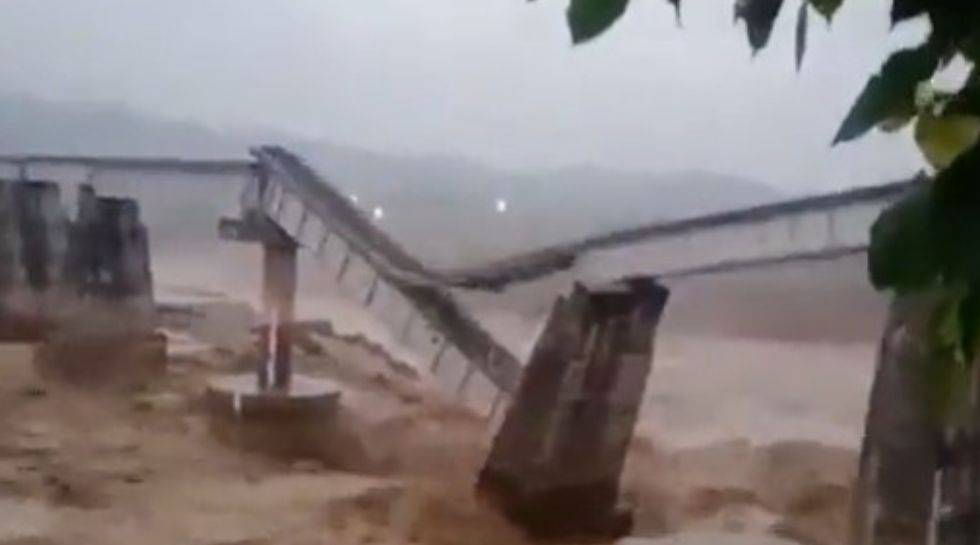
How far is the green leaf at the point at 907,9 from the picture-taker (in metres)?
0.24

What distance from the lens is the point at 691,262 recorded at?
1845 mm

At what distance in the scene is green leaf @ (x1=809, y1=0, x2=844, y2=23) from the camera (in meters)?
0.26

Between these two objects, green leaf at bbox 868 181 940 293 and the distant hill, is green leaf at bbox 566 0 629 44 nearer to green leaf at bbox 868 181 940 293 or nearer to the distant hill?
green leaf at bbox 868 181 940 293

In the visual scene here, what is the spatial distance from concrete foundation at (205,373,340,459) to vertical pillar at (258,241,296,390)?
0.03m

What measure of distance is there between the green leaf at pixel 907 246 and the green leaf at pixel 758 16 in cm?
6

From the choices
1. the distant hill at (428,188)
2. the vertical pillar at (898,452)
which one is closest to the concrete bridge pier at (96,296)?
the distant hill at (428,188)

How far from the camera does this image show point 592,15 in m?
0.25

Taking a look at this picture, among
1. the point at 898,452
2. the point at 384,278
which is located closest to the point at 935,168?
the point at 898,452

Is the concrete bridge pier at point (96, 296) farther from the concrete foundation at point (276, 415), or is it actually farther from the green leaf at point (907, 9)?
the green leaf at point (907, 9)

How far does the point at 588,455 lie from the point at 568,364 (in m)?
0.12

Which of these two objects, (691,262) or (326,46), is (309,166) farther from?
(691,262)

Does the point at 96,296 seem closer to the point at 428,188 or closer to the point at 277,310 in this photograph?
the point at 277,310

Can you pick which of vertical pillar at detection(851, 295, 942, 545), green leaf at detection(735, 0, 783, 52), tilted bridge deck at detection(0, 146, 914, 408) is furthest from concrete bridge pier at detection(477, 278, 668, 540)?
green leaf at detection(735, 0, 783, 52)

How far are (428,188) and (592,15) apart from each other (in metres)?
1.74
